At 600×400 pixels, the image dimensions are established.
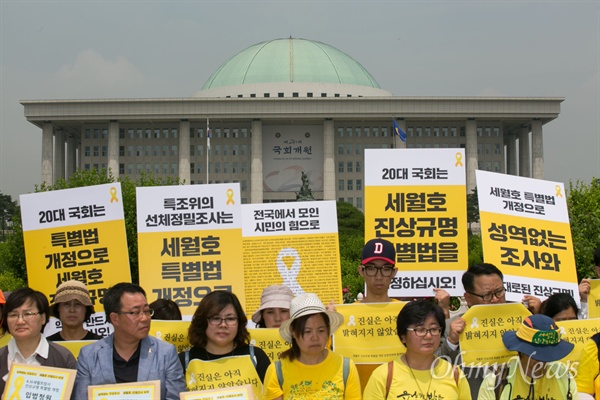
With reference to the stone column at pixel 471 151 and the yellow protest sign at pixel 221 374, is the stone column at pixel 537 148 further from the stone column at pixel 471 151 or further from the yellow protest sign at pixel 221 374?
the yellow protest sign at pixel 221 374

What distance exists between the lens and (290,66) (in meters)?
85.1

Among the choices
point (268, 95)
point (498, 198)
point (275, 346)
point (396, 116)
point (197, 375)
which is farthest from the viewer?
point (268, 95)

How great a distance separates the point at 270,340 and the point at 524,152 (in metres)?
80.4

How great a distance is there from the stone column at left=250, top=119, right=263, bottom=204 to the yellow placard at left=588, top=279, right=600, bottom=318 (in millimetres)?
68772

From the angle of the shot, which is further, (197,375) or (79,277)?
(79,277)

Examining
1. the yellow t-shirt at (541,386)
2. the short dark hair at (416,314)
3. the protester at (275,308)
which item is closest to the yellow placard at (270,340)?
the protester at (275,308)

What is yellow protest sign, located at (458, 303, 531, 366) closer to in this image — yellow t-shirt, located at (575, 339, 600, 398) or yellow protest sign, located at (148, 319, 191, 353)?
yellow t-shirt, located at (575, 339, 600, 398)

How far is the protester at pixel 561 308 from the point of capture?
5086 millimetres

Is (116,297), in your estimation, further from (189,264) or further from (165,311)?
(189,264)

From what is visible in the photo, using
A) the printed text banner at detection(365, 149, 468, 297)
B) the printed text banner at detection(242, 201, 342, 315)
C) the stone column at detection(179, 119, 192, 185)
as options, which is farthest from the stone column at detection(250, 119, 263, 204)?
the printed text banner at detection(365, 149, 468, 297)

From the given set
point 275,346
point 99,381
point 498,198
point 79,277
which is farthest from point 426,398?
point 79,277

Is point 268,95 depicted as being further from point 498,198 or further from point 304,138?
point 498,198

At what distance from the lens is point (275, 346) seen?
4977 mm

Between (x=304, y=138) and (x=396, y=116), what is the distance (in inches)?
422
